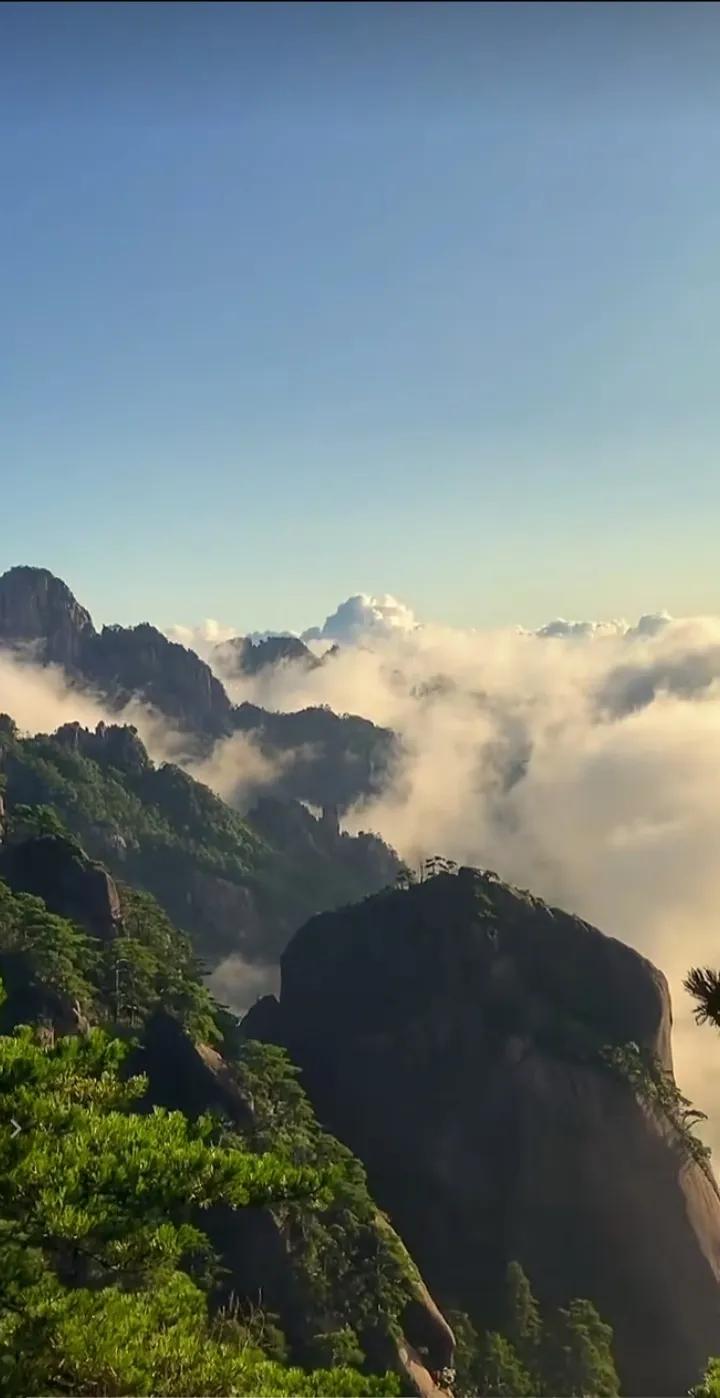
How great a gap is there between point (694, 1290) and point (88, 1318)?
218 ft

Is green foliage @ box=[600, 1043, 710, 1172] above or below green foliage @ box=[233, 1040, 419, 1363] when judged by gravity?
above

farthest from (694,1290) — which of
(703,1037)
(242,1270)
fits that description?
(703,1037)

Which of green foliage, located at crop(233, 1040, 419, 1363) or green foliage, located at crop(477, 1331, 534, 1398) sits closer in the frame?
green foliage, located at crop(233, 1040, 419, 1363)

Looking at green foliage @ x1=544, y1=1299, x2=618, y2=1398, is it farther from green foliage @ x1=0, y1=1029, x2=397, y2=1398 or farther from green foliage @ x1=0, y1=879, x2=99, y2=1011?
green foliage @ x1=0, y1=1029, x2=397, y2=1398

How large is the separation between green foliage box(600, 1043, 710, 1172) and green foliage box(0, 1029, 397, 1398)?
6164 centimetres

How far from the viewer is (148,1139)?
1091cm

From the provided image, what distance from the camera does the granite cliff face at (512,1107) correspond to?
199 feet

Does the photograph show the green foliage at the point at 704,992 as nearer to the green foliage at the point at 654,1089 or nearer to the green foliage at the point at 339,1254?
the green foliage at the point at 339,1254

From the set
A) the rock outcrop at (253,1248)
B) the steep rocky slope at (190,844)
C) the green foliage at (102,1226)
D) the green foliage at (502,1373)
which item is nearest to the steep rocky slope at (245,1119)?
the rock outcrop at (253,1248)

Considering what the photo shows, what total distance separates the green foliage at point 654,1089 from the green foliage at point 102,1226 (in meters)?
61.6

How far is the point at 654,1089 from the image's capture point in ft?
219

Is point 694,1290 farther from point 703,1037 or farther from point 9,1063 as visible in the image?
point 703,1037

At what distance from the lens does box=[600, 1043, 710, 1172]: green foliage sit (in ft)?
217

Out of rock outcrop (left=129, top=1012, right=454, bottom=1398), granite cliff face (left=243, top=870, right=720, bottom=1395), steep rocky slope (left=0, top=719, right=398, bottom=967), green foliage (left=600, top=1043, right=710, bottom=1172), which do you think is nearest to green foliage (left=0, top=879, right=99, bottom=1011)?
rock outcrop (left=129, top=1012, right=454, bottom=1398)
